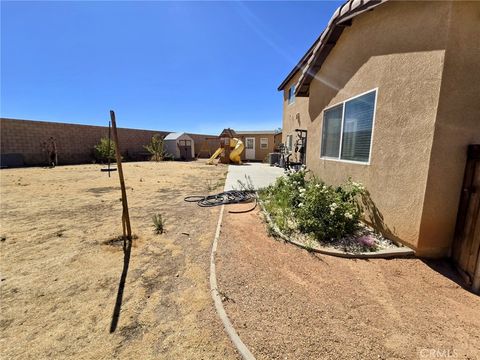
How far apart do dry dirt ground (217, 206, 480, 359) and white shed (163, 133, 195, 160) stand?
76.6ft

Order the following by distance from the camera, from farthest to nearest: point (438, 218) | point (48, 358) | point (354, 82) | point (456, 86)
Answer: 1. point (354, 82)
2. point (438, 218)
3. point (456, 86)
4. point (48, 358)

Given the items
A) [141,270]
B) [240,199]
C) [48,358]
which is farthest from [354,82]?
[48,358]

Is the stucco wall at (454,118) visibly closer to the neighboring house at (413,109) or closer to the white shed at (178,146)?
the neighboring house at (413,109)

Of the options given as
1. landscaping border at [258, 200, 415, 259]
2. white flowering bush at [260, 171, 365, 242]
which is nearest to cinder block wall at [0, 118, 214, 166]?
white flowering bush at [260, 171, 365, 242]

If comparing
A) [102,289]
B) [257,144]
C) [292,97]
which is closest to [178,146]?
[257,144]

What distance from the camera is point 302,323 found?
2092mm

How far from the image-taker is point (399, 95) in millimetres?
3334

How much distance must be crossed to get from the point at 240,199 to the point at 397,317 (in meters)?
4.78

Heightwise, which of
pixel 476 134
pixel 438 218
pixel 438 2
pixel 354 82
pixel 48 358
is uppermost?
pixel 438 2

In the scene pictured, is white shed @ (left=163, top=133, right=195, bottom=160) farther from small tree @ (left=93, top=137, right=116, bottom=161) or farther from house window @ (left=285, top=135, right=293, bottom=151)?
house window @ (left=285, top=135, right=293, bottom=151)

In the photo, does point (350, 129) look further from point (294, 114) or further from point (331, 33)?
point (294, 114)

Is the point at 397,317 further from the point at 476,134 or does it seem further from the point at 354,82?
the point at 354,82

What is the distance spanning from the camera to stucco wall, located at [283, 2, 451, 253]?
2.96m

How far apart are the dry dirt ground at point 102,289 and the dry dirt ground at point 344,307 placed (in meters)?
0.37
